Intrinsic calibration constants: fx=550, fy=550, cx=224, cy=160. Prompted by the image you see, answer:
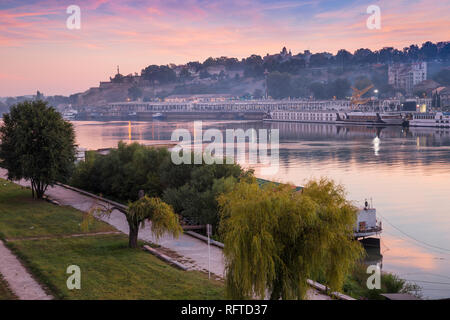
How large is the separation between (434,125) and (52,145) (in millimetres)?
76834

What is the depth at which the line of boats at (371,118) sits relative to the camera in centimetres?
8900

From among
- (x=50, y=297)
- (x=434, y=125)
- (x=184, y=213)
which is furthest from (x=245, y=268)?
(x=434, y=125)

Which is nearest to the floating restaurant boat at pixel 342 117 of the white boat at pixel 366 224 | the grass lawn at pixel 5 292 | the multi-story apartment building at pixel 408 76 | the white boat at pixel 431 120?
the white boat at pixel 431 120

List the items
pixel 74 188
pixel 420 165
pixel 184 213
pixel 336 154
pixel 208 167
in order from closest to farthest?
pixel 184 213 → pixel 208 167 → pixel 74 188 → pixel 420 165 → pixel 336 154

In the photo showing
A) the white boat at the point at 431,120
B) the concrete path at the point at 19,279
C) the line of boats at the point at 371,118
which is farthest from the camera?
the line of boats at the point at 371,118

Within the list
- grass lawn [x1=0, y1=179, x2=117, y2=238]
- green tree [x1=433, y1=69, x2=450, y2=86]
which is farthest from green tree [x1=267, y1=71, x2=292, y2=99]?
grass lawn [x1=0, y1=179, x2=117, y2=238]

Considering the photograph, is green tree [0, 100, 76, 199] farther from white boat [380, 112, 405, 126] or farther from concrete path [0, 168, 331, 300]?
white boat [380, 112, 405, 126]

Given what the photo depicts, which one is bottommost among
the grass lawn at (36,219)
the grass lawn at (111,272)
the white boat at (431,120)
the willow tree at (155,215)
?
the grass lawn at (111,272)

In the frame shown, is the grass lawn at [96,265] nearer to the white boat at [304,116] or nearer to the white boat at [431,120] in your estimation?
the white boat at [431,120]

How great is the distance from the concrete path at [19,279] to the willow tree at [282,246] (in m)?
3.93

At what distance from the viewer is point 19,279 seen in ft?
39.7

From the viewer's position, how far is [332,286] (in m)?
10.8

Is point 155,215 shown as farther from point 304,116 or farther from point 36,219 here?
point 304,116

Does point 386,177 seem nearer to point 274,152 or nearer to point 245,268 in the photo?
point 274,152
